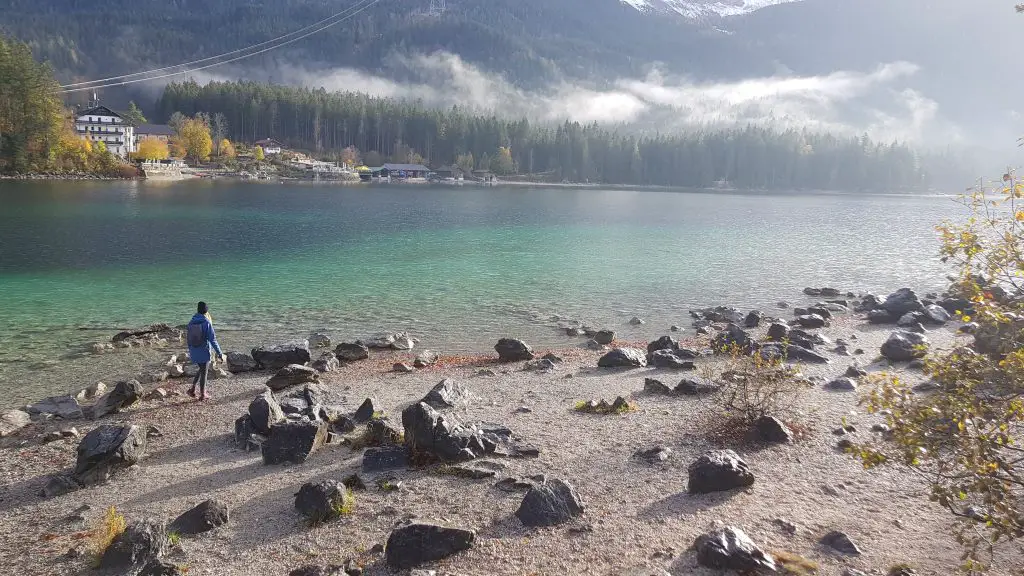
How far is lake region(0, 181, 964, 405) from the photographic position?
29.1 metres

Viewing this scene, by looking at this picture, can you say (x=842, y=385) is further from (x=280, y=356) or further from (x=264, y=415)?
(x=280, y=356)

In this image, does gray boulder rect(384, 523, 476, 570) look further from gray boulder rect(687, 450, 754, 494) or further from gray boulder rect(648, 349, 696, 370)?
gray boulder rect(648, 349, 696, 370)

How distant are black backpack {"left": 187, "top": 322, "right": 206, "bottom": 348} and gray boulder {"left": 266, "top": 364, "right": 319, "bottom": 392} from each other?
2.73 meters

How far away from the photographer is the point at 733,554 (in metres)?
9.37

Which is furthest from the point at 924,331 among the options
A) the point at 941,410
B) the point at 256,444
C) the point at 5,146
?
the point at 5,146

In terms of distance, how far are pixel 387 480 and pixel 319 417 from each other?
14.1 feet

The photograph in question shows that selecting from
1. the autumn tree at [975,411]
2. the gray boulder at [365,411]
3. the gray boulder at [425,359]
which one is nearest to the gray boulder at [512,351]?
the gray boulder at [425,359]

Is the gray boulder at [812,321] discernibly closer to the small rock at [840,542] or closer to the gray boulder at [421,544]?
the small rock at [840,542]

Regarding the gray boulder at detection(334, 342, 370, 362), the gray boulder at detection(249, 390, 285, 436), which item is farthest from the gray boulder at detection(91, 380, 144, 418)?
the gray boulder at detection(334, 342, 370, 362)

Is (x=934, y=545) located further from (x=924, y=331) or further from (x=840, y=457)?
(x=924, y=331)

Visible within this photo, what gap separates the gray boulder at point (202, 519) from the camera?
1088cm

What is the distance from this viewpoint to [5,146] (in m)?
120

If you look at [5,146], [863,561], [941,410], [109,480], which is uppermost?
[5,146]

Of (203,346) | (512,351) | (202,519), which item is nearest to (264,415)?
(202,519)
